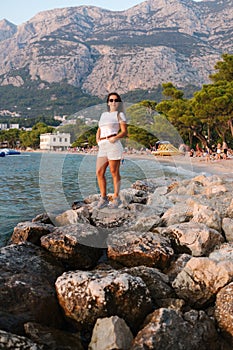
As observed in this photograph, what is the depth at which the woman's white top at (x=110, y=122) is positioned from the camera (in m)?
6.21

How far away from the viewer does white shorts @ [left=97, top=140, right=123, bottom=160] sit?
6375 millimetres

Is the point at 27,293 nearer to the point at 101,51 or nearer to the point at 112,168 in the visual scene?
the point at 112,168

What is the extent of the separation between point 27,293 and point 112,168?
2.90m

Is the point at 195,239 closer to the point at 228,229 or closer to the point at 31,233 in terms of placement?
the point at 228,229

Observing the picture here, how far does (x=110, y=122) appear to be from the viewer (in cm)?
624

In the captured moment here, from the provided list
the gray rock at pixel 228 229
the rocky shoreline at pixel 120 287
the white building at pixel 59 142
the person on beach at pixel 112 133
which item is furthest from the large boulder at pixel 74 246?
the white building at pixel 59 142

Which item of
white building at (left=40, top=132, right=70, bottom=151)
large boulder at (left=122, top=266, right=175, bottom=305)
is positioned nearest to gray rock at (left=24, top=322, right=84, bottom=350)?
large boulder at (left=122, top=266, right=175, bottom=305)

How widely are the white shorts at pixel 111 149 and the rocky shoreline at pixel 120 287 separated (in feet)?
4.22

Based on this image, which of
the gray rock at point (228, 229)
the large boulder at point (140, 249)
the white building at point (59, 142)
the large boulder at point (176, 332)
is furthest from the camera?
the white building at point (59, 142)

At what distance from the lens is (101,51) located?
19900 centimetres

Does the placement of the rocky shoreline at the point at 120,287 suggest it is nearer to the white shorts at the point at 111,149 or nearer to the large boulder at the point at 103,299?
the large boulder at the point at 103,299

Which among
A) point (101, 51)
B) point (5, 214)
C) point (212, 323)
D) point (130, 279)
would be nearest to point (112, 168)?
point (130, 279)

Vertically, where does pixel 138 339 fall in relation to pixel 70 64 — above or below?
below

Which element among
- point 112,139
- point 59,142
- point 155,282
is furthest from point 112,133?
point 59,142
